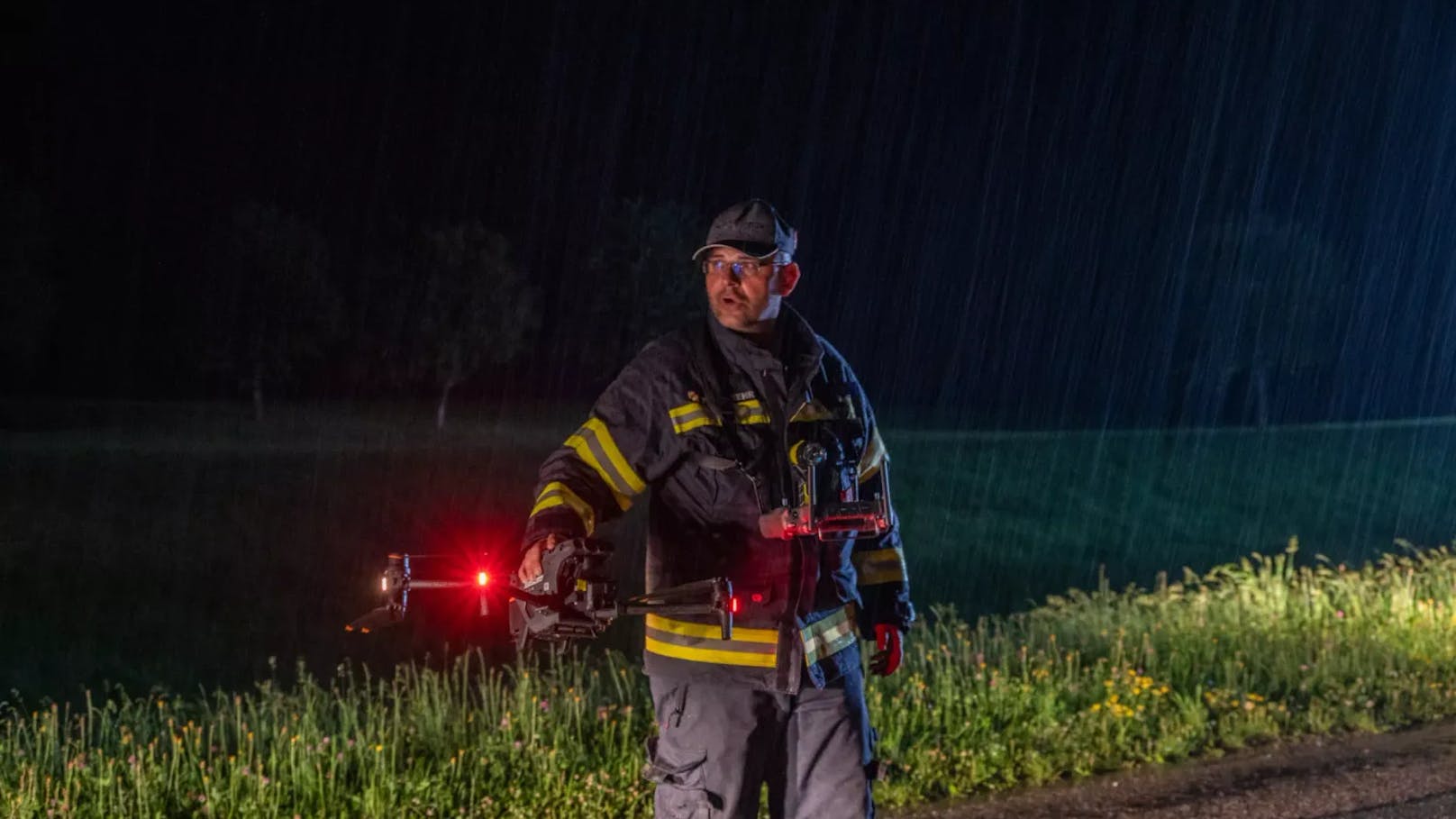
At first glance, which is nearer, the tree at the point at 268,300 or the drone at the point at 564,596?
the drone at the point at 564,596

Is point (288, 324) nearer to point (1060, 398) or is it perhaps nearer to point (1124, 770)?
point (1060, 398)

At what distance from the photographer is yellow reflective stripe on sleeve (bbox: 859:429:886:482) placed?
4137mm

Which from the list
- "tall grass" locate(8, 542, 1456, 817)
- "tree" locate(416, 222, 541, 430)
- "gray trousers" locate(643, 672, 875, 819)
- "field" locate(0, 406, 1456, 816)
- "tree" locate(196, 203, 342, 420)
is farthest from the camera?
"tree" locate(416, 222, 541, 430)

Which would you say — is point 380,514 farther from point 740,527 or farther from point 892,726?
point 740,527

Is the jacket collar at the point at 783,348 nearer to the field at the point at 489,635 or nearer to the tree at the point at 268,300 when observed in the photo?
the field at the point at 489,635

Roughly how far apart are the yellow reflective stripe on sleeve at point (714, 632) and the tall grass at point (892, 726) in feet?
6.01

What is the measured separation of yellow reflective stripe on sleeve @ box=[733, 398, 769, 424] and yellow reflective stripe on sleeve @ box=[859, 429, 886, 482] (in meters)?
0.37

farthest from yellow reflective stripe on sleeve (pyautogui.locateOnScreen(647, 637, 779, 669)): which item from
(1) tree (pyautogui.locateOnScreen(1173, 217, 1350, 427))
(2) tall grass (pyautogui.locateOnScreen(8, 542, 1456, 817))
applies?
(1) tree (pyautogui.locateOnScreen(1173, 217, 1350, 427))

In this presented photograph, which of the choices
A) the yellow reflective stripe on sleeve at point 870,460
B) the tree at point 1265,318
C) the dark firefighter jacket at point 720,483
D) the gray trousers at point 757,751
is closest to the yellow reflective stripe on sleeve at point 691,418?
the dark firefighter jacket at point 720,483

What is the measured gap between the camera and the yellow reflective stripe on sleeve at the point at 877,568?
420 centimetres

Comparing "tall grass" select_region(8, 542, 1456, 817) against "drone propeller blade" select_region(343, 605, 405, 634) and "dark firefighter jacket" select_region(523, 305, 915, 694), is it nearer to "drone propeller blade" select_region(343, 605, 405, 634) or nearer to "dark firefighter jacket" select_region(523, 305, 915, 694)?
"dark firefighter jacket" select_region(523, 305, 915, 694)

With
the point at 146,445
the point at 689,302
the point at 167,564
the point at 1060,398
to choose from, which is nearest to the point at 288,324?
the point at 146,445

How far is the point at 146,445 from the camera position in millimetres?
29281

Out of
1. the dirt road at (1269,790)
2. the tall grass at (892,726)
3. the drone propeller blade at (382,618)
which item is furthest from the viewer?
the dirt road at (1269,790)
